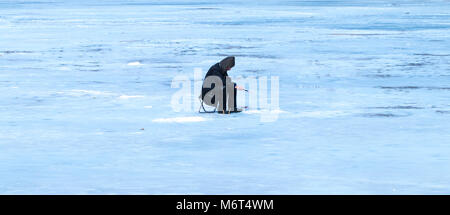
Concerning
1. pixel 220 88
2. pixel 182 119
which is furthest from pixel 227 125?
pixel 182 119

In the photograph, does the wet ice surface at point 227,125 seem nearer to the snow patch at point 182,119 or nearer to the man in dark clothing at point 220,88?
the snow patch at point 182,119

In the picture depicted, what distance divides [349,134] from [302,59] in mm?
13730

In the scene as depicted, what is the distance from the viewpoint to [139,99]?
58.5 feet

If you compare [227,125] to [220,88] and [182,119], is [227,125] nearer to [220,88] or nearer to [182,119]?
[220,88]

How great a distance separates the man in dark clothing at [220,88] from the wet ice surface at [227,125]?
318mm

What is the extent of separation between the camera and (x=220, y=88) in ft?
49.0

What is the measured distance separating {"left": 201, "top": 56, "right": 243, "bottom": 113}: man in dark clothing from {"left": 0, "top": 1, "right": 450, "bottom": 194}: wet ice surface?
1.04ft

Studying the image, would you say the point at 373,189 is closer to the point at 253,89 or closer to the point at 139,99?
the point at 139,99

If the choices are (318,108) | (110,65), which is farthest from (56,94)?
(110,65)

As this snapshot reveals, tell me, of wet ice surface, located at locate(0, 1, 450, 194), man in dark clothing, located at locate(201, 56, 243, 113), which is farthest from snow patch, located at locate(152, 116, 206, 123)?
man in dark clothing, located at locate(201, 56, 243, 113)

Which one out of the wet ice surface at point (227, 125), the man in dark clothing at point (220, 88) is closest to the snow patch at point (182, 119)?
the wet ice surface at point (227, 125)

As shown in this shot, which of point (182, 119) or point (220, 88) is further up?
point (220, 88)

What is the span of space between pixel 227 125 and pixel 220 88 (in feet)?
2.49

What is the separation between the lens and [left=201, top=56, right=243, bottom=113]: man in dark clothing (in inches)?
574
